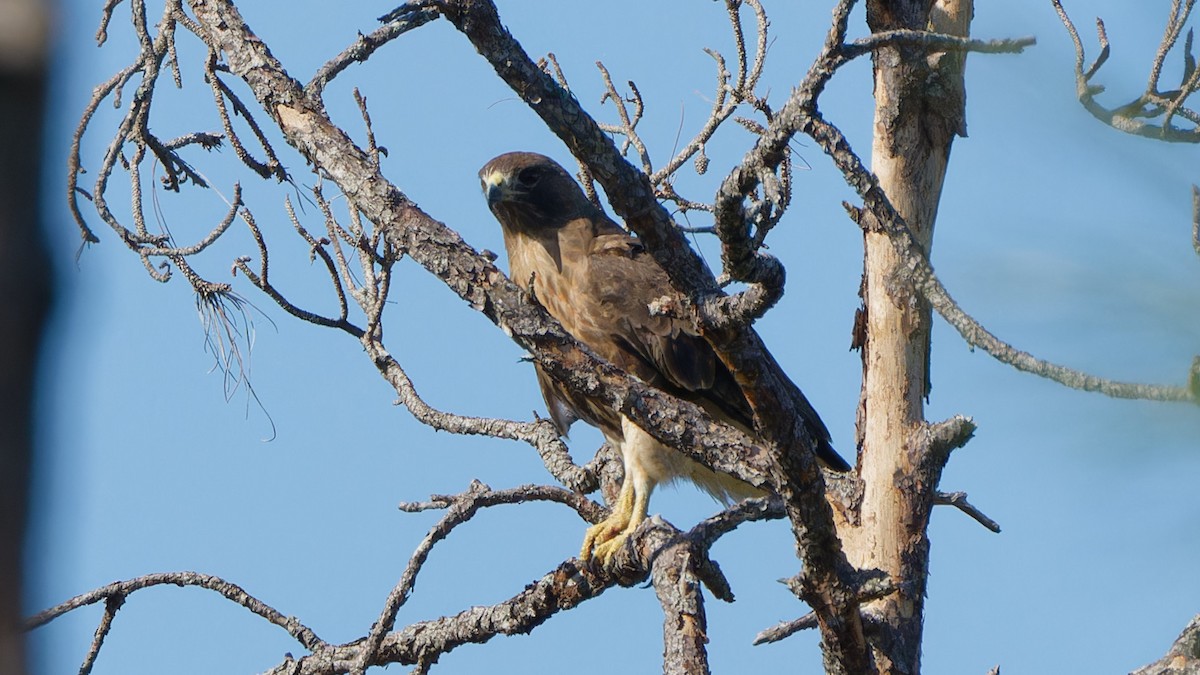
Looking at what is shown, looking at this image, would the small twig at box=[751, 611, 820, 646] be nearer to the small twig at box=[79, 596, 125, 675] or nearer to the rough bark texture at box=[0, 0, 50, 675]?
the small twig at box=[79, 596, 125, 675]

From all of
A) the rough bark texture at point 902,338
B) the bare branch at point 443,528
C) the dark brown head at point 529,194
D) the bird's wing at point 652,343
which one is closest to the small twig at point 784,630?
the rough bark texture at point 902,338

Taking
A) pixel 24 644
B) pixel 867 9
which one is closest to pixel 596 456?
pixel 867 9

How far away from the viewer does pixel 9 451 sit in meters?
0.72

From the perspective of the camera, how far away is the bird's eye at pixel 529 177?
5.90 meters

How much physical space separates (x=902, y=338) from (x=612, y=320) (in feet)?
6.09

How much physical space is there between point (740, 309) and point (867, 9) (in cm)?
151

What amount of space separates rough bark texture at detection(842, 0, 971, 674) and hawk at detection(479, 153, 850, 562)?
130 cm

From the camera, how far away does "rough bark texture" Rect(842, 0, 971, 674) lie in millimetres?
3754

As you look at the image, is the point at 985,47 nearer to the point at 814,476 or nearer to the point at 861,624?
the point at 814,476

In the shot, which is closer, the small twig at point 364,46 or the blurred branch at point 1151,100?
the blurred branch at point 1151,100

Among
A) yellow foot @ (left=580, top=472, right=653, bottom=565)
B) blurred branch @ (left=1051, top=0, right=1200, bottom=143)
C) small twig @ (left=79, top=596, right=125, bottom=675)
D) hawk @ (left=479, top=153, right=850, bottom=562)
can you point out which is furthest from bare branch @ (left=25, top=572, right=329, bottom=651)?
blurred branch @ (left=1051, top=0, right=1200, bottom=143)

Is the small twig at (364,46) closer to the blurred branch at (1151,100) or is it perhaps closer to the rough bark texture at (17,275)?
the blurred branch at (1151,100)

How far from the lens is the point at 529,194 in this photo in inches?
232

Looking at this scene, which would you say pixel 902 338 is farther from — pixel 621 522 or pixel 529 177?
pixel 529 177
